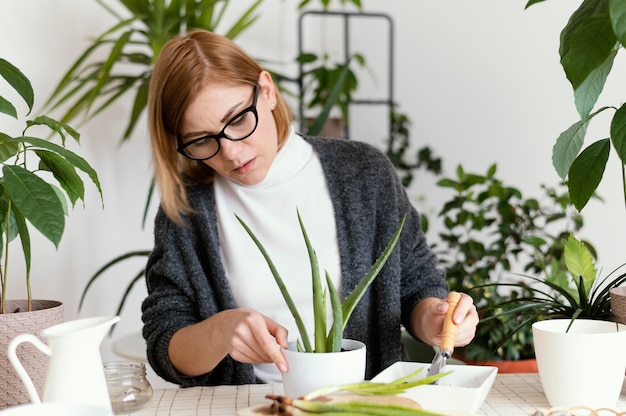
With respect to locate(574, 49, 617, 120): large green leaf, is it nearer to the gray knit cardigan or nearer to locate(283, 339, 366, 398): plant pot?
locate(283, 339, 366, 398): plant pot

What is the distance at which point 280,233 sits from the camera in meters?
1.67

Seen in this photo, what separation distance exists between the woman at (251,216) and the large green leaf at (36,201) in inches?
18.3

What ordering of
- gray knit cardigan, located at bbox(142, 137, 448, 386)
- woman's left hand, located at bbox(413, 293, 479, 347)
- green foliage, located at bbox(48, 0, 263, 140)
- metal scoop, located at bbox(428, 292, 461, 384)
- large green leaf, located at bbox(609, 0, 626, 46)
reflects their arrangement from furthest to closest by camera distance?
green foliage, located at bbox(48, 0, 263, 140) → gray knit cardigan, located at bbox(142, 137, 448, 386) → woman's left hand, located at bbox(413, 293, 479, 347) → metal scoop, located at bbox(428, 292, 461, 384) → large green leaf, located at bbox(609, 0, 626, 46)

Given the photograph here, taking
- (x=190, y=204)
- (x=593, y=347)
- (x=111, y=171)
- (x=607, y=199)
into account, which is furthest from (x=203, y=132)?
(x=607, y=199)

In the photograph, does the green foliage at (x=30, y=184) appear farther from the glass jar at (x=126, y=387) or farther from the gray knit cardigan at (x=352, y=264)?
the gray knit cardigan at (x=352, y=264)

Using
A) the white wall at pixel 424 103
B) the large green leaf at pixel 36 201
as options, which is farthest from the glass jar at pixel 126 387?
the white wall at pixel 424 103

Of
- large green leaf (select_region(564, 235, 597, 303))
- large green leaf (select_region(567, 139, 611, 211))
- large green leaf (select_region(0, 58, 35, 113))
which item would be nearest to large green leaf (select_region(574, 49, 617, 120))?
large green leaf (select_region(567, 139, 611, 211))

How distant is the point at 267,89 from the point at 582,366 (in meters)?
0.86

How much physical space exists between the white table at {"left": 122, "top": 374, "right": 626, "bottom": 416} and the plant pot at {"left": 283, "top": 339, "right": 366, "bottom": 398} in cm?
18

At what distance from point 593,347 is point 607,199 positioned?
216cm

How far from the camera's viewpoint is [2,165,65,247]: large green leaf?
103 centimetres

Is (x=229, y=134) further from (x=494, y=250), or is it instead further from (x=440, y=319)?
(x=494, y=250)

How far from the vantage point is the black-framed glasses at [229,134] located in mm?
1488

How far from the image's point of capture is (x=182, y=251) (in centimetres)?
165
